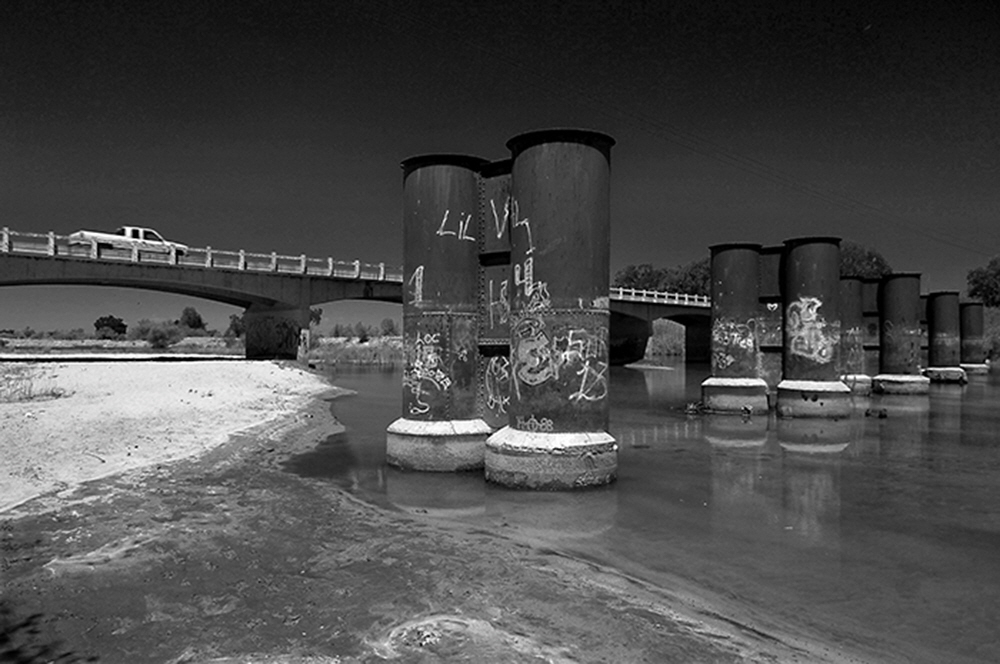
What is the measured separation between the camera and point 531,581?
266 inches

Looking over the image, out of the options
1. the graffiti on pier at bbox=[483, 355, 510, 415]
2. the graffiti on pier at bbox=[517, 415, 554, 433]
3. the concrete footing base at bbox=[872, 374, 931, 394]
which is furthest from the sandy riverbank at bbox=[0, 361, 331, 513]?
the concrete footing base at bbox=[872, 374, 931, 394]

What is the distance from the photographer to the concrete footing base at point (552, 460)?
10.9 meters

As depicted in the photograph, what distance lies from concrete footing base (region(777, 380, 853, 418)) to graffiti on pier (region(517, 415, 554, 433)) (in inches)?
547

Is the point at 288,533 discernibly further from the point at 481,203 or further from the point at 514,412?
the point at 481,203

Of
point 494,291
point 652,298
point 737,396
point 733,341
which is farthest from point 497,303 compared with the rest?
point 652,298

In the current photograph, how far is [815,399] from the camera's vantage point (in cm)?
2162

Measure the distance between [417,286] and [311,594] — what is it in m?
7.46

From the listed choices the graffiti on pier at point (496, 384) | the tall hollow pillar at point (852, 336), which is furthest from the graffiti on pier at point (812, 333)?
the graffiti on pier at point (496, 384)

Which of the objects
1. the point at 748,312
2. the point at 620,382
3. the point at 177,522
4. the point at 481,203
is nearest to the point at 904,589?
the point at 177,522

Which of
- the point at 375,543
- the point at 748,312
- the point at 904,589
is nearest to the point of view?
the point at 904,589

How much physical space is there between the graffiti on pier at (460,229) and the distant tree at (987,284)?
105317 millimetres

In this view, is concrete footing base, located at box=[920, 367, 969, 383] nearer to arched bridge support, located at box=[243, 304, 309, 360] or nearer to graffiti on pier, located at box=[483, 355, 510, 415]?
graffiti on pier, located at box=[483, 355, 510, 415]

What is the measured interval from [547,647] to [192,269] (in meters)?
37.6

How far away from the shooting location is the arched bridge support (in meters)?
43.1
